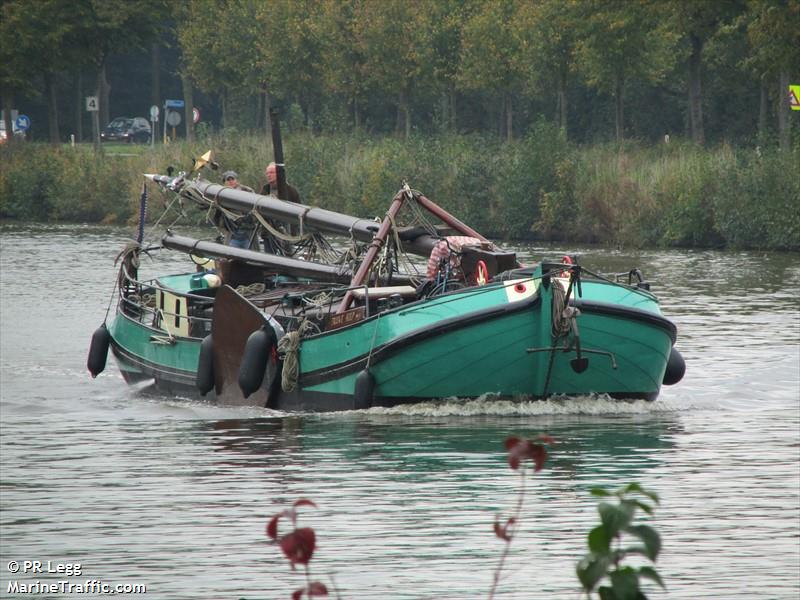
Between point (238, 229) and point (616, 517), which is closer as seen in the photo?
point (616, 517)

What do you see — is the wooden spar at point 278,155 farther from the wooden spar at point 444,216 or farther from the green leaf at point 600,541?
the green leaf at point 600,541

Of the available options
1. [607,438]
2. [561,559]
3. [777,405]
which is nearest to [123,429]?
[607,438]

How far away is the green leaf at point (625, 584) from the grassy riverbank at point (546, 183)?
3399 centimetres

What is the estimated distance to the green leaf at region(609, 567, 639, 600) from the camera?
17.6 feet

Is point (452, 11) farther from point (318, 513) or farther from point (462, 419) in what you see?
point (318, 513)

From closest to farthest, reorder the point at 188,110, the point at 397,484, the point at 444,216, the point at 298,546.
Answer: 1. the point at 298,546
2. the point at 397,484
3. the point at 444,216
4. the point at 188,110

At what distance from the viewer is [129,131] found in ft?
281

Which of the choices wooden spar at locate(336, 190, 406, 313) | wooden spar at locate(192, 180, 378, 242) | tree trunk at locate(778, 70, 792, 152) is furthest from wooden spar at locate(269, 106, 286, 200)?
tree trunk at locate(778, 70, 792, 152)

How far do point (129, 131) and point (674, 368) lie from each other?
6880cm

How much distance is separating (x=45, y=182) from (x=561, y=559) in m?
50.4

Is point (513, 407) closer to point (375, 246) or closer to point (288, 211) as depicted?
point (375, 246)

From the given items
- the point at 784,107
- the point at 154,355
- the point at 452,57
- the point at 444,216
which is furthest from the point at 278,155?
the point at 452,57

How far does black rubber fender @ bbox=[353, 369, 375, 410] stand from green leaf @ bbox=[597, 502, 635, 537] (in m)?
12.6

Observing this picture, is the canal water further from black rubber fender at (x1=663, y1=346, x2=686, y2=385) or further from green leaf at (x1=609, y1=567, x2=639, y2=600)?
green leaf at (x1=609, y1=567, x2=639, y2=600)
